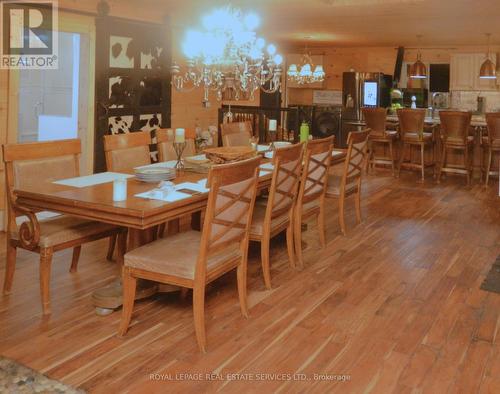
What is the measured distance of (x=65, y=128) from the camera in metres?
6.98

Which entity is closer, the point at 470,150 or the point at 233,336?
the point at 233,336

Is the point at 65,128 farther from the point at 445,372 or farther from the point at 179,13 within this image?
the point at 445,372

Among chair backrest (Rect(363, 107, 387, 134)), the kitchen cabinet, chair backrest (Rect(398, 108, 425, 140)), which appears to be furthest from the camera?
the kitchen cabinet

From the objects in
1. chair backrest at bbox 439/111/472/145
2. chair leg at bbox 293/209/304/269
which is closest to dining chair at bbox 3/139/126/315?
chair leg at bbox 293/209/304/269

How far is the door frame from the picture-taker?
16.1 ft

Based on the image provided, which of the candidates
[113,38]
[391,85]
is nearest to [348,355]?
[113,38]

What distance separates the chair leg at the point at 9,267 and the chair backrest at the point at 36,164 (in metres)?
0.13

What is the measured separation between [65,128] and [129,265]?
461 centimetres

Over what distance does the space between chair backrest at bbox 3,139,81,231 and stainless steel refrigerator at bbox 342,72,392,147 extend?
25.8 feet

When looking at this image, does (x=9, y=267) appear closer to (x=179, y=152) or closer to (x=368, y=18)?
(x=179, y=152)

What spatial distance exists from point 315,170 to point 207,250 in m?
1.73

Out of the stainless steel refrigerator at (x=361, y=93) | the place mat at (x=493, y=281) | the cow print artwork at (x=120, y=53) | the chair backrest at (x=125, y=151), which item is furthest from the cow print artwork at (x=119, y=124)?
the stainless steel refrigerator at (x=361, y=93)

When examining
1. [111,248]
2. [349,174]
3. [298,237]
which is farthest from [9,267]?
[349,174]

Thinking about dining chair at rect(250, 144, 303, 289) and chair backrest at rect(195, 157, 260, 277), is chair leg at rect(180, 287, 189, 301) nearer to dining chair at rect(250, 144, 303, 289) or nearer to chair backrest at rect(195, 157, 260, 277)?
dining chair at rect(250, 144, 303, 289)
